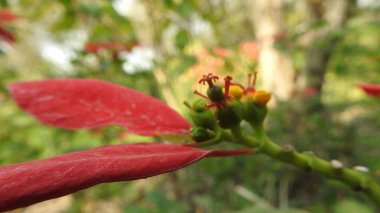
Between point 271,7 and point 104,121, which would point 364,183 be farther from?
point 271,7

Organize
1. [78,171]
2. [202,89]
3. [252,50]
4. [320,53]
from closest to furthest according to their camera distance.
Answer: [78,171]
[202,89]
[320,53]
[252,50]

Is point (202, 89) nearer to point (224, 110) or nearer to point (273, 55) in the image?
point (273, 55)

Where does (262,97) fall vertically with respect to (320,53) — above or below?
below

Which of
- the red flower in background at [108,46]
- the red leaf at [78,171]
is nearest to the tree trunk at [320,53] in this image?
the red flower in background at [108,46]

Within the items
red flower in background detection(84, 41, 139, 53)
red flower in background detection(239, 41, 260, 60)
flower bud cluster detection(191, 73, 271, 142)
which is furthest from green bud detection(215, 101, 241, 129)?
red flower in background detection(239, 41, 260, 60)

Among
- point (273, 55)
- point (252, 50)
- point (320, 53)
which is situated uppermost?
point (252, 50)

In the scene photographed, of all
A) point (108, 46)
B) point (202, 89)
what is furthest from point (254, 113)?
point (202, 89)

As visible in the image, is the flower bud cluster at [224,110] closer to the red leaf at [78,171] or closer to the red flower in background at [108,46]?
the red leaf at [78,171]
